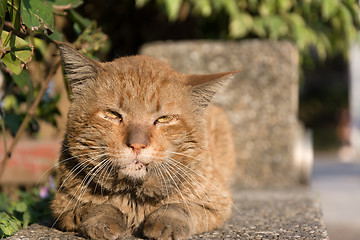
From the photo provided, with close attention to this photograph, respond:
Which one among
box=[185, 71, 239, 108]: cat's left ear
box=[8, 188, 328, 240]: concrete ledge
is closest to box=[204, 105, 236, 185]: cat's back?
box=[8, 188, 328, 240]: concrete ledge

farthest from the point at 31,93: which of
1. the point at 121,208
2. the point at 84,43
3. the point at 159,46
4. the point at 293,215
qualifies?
the point at 159,46

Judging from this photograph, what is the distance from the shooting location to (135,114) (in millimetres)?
2604

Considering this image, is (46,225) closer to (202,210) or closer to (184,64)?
(202,210)

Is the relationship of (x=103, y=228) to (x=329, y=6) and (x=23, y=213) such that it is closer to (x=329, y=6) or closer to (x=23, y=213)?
(x=23, y=213)

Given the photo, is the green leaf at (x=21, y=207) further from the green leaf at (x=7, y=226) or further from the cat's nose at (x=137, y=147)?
the cat's nose at (x=137, y=147)

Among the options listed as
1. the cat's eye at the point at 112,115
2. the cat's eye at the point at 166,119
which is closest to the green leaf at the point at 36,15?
the cat's eye at the point at 112,115

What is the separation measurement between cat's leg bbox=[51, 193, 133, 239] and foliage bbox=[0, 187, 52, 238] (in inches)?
9.8

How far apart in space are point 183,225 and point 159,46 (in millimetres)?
3193

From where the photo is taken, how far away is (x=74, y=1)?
306 centimetres

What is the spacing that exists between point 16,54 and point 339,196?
237 inches

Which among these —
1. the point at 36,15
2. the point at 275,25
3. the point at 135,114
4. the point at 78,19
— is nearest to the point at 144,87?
the point at 135,114

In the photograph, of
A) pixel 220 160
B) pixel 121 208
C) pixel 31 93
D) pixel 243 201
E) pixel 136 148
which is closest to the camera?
pixel 136 148

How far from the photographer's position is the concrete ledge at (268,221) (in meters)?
2.71

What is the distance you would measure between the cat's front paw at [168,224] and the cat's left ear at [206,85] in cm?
65
